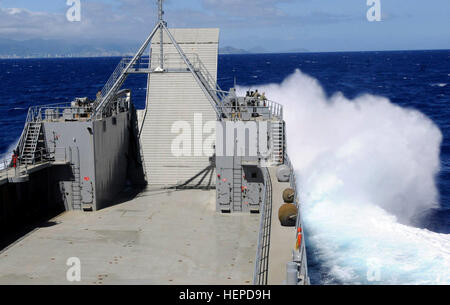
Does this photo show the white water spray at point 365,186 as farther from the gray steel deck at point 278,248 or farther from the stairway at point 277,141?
the gray steel deck at point 278,248

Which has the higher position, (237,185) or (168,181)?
(237,185)

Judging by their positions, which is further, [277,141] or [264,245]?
[277,141]

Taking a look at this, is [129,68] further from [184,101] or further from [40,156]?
[40,156]

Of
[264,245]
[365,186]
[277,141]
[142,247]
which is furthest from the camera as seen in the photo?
[365,186]

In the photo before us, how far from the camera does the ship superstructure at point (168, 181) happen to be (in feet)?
64.4

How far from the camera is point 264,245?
16.8 m

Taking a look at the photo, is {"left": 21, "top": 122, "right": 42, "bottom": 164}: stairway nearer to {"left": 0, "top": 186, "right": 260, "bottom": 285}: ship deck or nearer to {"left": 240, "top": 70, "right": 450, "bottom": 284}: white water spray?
{"left": 0, "top": 186, "right": 260, "bottom": 285}: ship deck

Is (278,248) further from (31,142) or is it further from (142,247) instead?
(31,142)

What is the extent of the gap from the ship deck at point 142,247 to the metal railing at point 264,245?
2168mm

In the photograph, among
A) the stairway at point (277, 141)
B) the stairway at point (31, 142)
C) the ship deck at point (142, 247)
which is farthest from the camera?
the stairway at point (277, 141)

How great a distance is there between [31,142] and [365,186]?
2389cm

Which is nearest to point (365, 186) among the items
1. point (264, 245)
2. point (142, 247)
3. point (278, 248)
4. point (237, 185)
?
point (237, 185)

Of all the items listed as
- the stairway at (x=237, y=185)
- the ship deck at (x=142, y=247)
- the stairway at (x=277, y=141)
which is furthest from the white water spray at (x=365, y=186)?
the ship deck at (x=142, y=247)

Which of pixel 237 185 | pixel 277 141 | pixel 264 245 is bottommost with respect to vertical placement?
pixel 237 185
